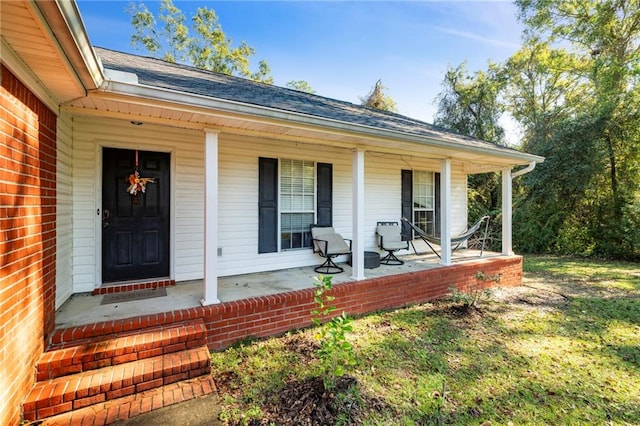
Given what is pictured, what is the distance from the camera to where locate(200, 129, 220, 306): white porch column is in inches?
132

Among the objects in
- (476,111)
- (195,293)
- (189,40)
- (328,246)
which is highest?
(189,40)

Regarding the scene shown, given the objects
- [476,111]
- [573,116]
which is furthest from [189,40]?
[573,116]

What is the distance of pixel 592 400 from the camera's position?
103 inches

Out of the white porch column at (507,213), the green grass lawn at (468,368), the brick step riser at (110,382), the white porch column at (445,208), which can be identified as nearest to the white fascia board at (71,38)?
the brick step riser at (110,382)

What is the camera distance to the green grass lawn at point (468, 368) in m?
2.40

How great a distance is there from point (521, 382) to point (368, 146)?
346 centimetres

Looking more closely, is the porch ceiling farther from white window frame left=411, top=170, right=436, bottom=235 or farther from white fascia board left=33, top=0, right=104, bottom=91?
white window frame left=411, top=170, right=436, bottom=235

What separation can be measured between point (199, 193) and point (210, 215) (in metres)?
1.30

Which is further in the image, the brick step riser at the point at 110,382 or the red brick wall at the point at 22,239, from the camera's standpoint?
the brick step riser at the point at 110,382

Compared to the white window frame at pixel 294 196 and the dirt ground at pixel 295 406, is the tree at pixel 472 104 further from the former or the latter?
the dirt ground at pixel 295 406

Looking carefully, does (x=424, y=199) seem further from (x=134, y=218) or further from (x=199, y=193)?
(x=134, y=218)

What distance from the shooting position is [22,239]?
2135mm

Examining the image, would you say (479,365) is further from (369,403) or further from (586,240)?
(586,240)

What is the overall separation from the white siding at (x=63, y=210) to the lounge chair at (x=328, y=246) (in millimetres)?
3394
